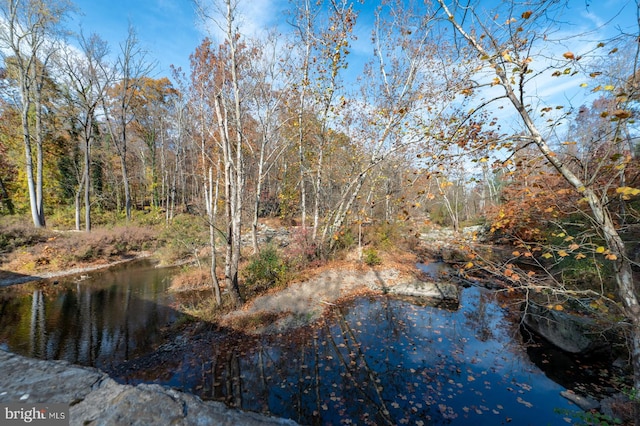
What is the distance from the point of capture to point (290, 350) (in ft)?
21.0

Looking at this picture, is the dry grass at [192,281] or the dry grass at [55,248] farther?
the dry grass at [55,248]

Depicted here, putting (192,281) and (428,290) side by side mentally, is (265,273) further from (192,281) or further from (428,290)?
(428,290)

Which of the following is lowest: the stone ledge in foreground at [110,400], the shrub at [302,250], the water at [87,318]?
the water at [87,318]

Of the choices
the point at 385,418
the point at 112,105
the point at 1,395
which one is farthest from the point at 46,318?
the point at 112,105

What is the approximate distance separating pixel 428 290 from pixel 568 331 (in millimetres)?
4337

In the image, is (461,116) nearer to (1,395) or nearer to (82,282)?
(1,395)

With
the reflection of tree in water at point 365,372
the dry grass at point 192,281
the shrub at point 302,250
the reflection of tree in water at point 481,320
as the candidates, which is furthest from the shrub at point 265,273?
the reflection of tree in water at point 481,320

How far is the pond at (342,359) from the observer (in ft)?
14.9

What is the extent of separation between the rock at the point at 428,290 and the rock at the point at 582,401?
16.4 ft

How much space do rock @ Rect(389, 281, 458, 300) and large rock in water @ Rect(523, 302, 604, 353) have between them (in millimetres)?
2927

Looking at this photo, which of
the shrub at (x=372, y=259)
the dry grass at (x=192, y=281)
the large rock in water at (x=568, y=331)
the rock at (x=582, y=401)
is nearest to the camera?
the rock at (x=582, y=401)

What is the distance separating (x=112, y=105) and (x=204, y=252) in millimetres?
18701

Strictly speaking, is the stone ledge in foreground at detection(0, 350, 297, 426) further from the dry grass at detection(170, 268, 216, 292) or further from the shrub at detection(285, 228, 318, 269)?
the shrub at detection(285, 228, 318, 269)

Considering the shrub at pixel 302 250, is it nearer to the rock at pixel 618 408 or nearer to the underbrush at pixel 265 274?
the underbrush at pixel 265 274
